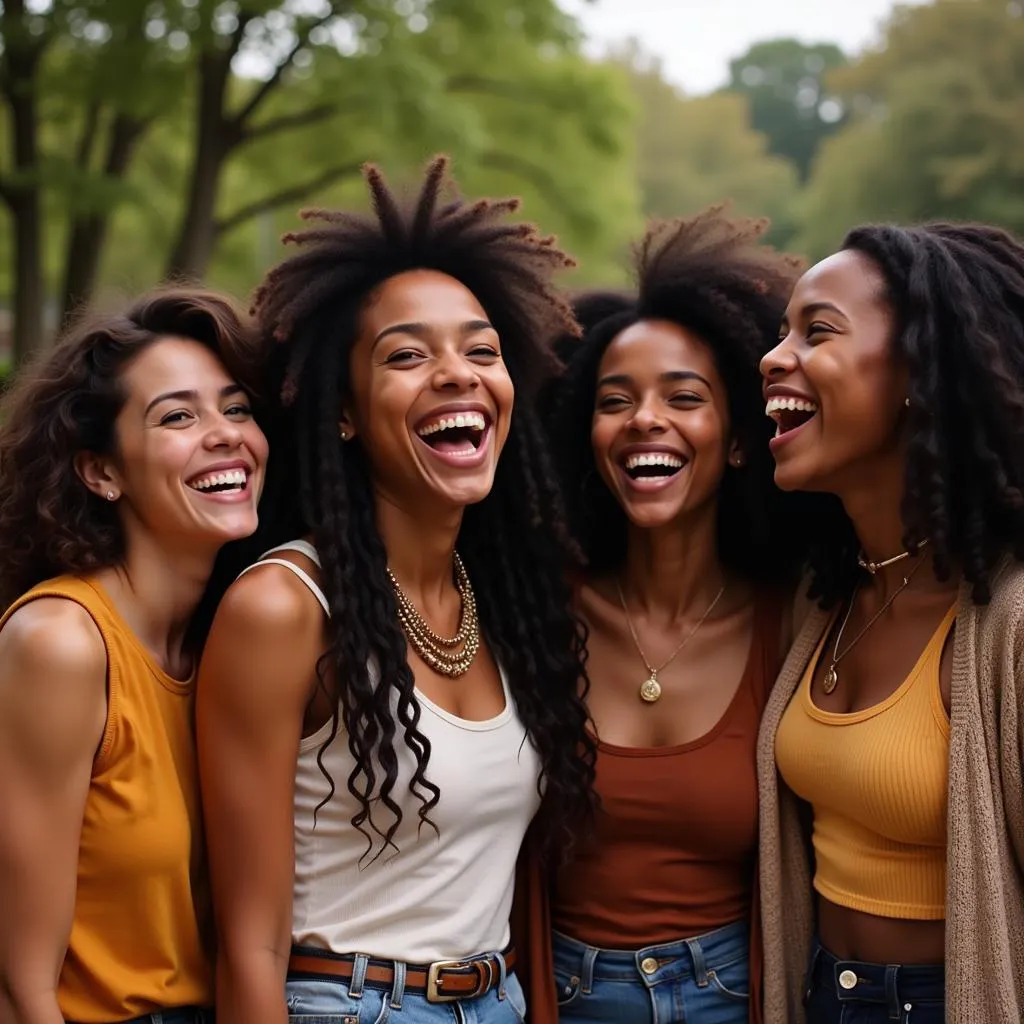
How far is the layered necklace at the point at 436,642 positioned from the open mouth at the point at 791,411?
0.93 m

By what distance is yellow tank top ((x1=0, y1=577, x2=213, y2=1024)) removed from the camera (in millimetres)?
2736

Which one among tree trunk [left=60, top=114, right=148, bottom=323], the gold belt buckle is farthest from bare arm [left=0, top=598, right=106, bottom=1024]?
tree trunk [left=60, top=114, right=148, bottom=323]

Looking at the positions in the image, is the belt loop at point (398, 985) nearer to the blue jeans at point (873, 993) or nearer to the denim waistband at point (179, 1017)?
the denim waistband at point (179, 1017)

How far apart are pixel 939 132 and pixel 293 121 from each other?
1616cm

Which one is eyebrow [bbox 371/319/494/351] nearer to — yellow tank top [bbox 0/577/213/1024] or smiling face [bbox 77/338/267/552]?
smiling face [bbox 77/338/267/552]

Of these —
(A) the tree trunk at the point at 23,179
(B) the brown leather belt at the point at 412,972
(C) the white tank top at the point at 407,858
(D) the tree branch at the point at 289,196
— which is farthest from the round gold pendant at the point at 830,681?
(D) the tree branch at the point at 289,196

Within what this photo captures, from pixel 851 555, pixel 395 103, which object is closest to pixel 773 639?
pixel 851 555

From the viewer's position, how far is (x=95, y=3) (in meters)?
13.0

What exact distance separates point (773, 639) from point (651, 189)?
179ft

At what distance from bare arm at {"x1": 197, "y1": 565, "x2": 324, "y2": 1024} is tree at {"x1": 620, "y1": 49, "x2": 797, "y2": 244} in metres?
52.5

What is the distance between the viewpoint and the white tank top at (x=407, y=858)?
2.88m

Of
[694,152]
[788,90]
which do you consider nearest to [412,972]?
[694,152]

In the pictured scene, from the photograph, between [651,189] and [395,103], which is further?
[651,189]

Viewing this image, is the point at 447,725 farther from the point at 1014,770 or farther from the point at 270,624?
the point at 1014,770
